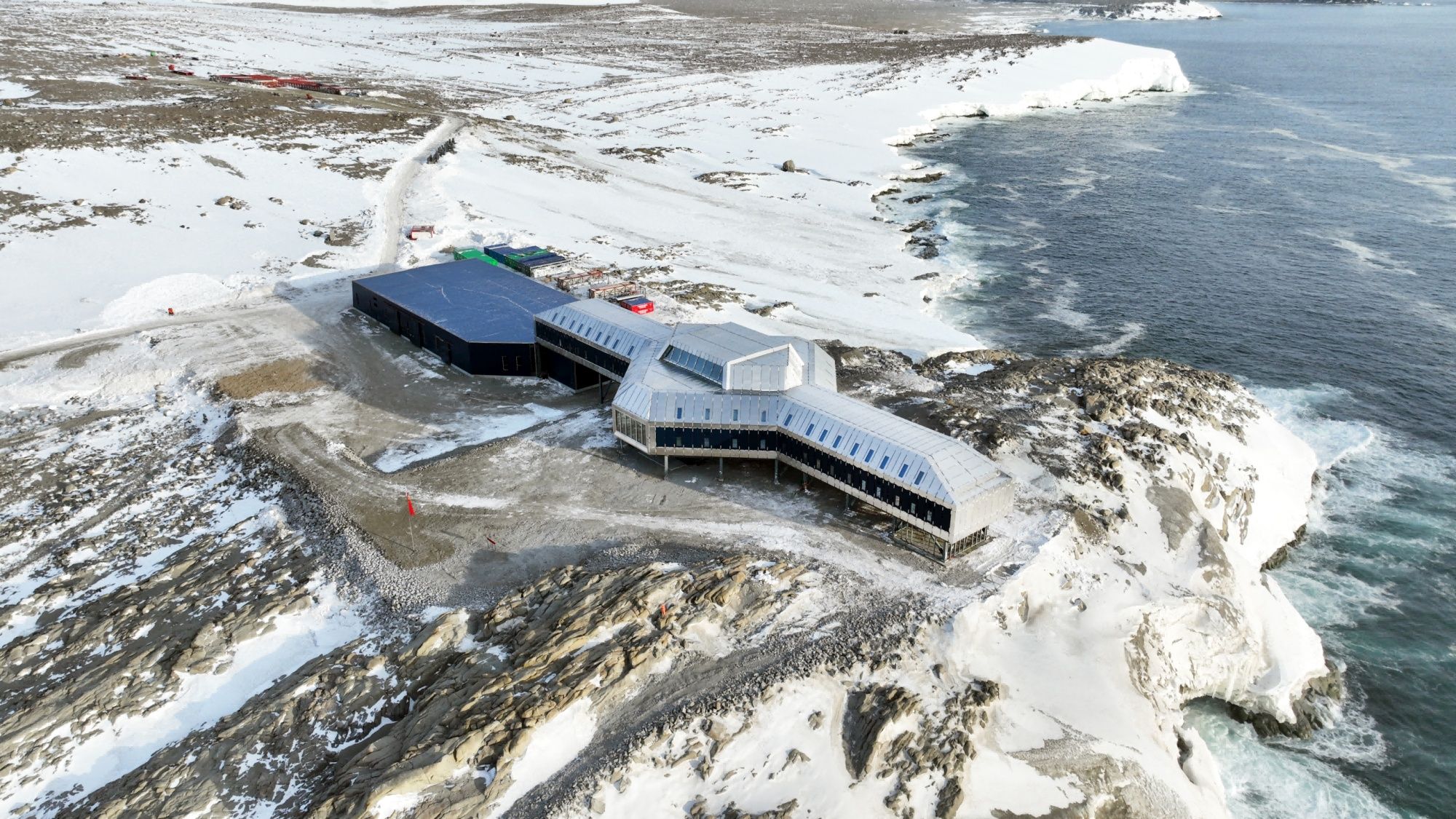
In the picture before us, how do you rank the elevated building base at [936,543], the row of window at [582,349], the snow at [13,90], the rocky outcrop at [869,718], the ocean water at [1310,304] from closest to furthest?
the rocky outcrop at [869,718], the elevated building base at [936,543], the ocean water at [1310,304], the row of window at [582,349], the snow at [13,90]

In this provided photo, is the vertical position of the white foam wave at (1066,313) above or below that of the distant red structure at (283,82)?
below

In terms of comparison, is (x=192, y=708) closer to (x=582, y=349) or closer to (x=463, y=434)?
(x=463, y=434)

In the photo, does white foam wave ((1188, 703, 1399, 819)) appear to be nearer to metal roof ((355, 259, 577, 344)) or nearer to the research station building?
the research station building

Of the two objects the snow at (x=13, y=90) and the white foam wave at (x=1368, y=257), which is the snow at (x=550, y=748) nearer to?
the white foam wave at (x=1368, y=257)

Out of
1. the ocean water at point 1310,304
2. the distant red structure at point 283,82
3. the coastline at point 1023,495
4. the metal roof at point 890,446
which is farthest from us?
the distant red structure at point 283,82

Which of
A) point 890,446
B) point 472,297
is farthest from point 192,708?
point 472,297

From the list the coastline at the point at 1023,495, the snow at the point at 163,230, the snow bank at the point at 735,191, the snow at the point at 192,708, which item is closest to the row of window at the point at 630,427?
the coastline at the point at 1023,495

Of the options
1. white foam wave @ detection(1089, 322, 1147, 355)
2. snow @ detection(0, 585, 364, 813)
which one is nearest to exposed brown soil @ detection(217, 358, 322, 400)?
snow @ detection(0, 585, 364, 813)
